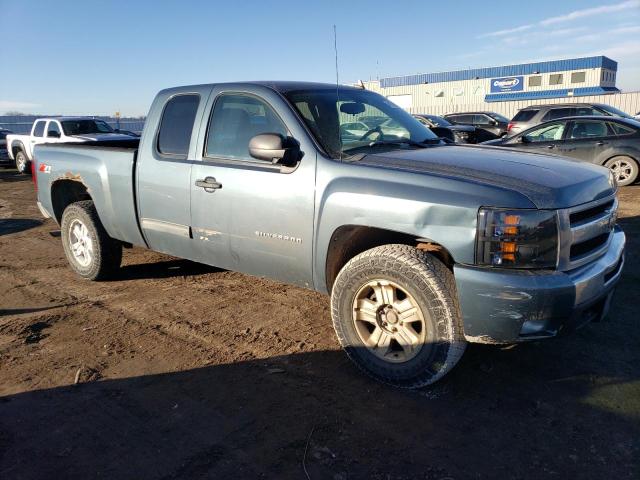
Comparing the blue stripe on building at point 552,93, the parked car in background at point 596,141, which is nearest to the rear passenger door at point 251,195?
the parked car in background at point 596,141

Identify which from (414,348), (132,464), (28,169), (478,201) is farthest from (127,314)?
(28,169)

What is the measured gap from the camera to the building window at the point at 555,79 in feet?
171

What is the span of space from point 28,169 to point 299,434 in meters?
18.3

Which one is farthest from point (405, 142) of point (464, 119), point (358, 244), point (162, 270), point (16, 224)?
point (464, 119)

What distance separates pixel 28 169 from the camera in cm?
1773

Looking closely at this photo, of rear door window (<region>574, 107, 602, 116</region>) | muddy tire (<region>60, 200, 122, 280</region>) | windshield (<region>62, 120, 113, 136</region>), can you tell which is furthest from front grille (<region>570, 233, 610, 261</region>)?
windshield (<region>62, 120, 113, 136</region>)

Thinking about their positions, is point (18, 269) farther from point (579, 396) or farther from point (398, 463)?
point (579, 396)

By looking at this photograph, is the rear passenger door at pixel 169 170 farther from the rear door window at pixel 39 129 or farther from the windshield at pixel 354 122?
the rear door window at pixel 39 129

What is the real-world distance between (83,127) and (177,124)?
1288 centimetres

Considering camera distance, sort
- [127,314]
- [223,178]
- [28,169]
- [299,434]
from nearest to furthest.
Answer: [299,434] → [223,178] → [127,314] → [28,169]

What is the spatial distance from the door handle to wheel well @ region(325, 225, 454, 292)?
3.57ft

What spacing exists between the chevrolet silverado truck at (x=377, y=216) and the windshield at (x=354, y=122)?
16 mm

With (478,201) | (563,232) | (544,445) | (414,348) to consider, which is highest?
(478,201)

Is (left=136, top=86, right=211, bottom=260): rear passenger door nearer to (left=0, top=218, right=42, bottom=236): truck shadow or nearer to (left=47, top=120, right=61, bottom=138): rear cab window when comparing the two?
(left=0, top=218, right=42, bottom=236): truck shadow
